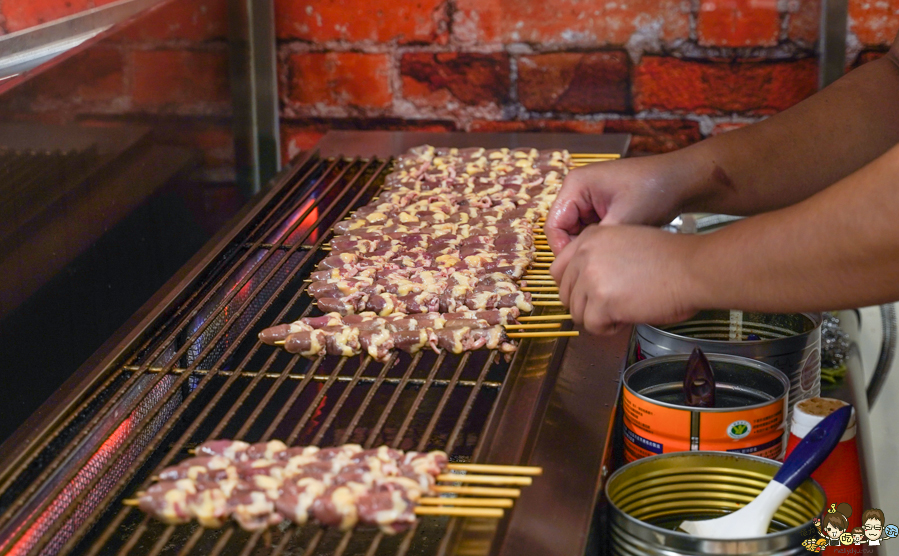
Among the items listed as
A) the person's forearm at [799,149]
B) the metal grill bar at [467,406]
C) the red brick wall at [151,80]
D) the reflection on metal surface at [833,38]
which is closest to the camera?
the metal grill bar at [467,406]

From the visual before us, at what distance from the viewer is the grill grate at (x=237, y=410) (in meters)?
1.30

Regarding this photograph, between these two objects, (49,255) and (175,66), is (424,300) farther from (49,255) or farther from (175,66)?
(175,66)

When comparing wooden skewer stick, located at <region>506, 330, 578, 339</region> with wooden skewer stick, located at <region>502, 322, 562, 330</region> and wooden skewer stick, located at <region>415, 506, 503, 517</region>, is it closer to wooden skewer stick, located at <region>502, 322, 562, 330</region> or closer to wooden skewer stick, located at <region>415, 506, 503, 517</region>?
wooden skewer stick, located at <region>502, 322, 562, 330</region>

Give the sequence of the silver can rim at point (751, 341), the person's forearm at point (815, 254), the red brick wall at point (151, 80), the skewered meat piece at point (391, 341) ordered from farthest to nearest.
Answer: the red brick wall at point (151, 80) → the skewered meat piece at point (391, 341) → the silver can rim at point (751, 341) → the person's forearm at point (815, 254)

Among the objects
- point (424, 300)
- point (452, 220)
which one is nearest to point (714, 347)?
point (424, 300)

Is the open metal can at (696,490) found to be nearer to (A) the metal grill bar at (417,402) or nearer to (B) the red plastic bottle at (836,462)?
(B) the red plastic bottle at (836,462)

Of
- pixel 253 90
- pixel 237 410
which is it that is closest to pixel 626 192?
pixel 237 410

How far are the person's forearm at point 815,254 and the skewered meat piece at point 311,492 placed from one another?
1.60 ft

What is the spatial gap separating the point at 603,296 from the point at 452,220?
94cm

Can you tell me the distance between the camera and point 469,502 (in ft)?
4.07

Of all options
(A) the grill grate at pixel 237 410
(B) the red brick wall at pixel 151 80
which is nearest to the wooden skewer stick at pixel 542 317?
(A) the grill grate at pixel 237 410

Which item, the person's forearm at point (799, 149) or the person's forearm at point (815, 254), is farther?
the person's forearm at point (799, 149)

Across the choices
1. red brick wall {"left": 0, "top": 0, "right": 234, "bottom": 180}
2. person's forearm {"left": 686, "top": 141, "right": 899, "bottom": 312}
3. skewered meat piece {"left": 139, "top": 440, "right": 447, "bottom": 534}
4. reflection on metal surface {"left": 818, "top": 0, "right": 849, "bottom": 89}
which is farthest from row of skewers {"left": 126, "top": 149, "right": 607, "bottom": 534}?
reflection on metal surface {"left": 818, "top": 0, "right": 849, "bottom": 89}

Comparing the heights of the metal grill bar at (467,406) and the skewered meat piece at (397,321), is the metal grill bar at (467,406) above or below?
below
